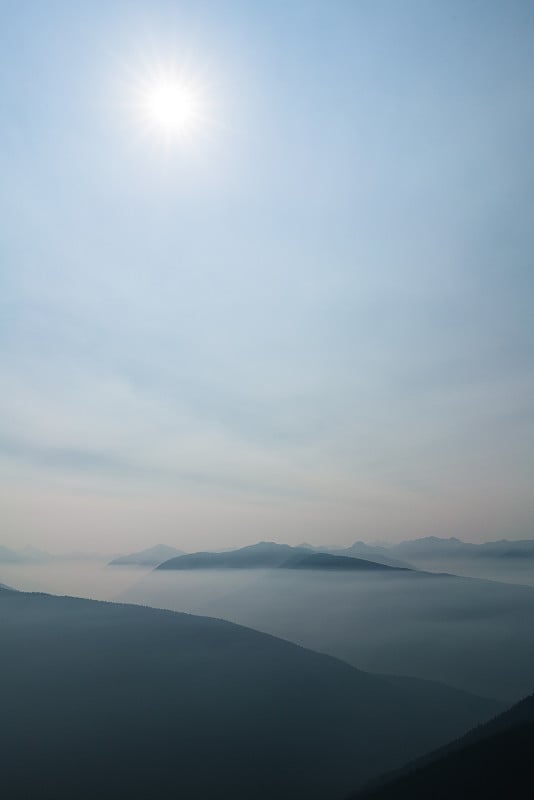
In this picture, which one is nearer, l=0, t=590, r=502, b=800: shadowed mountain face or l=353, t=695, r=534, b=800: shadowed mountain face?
l=353, t=695, r=534, b=800: shadowed mountain face

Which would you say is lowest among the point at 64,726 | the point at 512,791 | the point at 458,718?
the point at 458,718

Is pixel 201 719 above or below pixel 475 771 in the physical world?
below

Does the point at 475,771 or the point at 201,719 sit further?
the point at 201,719

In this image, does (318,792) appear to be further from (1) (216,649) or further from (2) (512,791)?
(1) (216,649)

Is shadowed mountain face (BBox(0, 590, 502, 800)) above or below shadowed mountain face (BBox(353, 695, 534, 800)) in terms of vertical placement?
below

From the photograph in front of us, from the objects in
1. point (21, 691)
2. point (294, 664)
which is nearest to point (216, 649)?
point (294, 664)
